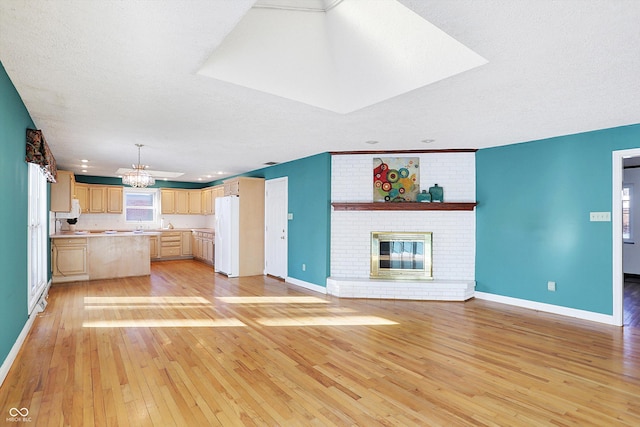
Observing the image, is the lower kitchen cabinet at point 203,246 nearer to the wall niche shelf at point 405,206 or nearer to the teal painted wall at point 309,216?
the teal painted wall at point 309,216

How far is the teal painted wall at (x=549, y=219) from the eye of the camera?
4.15m

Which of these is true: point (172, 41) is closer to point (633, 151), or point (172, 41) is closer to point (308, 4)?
point (308, 4)

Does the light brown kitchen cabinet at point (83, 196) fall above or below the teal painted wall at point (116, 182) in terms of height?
below

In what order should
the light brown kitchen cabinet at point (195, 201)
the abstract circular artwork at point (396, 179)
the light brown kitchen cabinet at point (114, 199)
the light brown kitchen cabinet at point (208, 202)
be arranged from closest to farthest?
the abstract circular artwork at point (396, 179), the light brown kitchen cabinet at point (114, 199), the light brown kitchen cabinet at point (208, 202), the light brown kitchen cabinet at point (195, 201)

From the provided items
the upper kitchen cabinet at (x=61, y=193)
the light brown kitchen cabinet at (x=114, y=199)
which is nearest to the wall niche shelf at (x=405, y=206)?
the upper kitchen cabinet at (x=61, y=193)

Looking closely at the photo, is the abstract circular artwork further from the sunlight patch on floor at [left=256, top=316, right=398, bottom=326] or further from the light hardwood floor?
the sunlight patch on floor at [left=256, top=316, right=398, bottom=326]

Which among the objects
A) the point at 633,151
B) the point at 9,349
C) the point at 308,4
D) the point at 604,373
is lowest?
the point at 604,373

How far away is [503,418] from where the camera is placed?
2.15 meters

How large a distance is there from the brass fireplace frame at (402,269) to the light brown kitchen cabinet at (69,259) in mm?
5598

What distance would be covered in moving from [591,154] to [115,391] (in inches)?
222

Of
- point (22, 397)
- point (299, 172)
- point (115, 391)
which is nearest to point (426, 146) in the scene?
point (299, 172)

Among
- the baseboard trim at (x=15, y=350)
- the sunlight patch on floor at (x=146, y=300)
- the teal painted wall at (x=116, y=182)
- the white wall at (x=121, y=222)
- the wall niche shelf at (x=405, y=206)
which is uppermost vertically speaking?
the teal painted wall at (x=116, y=182)

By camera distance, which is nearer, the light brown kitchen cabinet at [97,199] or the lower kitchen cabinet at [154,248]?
the light brown kitchen cabinet at [97,199]

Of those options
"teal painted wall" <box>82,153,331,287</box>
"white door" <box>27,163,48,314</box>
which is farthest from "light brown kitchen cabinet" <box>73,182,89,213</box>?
"teal painted wall" <box>82,153,331,287</box>
